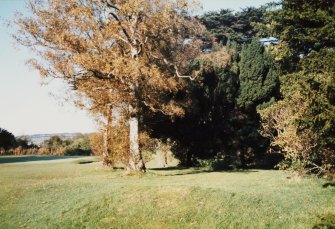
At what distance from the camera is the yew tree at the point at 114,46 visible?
20.6m

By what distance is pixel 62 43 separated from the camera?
2062 cm

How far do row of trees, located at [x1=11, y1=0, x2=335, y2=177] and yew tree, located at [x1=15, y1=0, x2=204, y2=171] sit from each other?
6cm

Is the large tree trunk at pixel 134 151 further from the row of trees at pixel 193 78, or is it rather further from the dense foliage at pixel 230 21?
the dense foliage at pixel 230 21

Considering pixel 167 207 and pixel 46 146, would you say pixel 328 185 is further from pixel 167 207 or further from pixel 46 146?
pixel 46 146

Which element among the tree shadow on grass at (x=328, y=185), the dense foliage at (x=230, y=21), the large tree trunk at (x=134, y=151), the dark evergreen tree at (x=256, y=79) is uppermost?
the dense foliage at (x=230, y=21)

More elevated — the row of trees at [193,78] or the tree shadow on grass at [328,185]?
the row of trees at [193,78]

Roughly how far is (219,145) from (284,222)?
59.5 feet

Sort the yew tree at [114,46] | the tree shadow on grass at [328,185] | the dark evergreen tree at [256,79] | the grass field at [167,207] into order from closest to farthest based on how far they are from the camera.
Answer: the grass field at [167,207] < the tree shadow on grass at [328,185] < the yew tree at [114,46] < the dark evergreen tree at [256,79]

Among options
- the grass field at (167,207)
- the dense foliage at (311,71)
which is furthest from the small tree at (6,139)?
the dense foliage at (311,71)

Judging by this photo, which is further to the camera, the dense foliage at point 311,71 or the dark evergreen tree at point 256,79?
the dark evergreen tree at point 256,79

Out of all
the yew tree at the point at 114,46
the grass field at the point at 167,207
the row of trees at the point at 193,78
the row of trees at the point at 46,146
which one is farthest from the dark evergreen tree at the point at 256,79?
the row of trees at the point at 46,146

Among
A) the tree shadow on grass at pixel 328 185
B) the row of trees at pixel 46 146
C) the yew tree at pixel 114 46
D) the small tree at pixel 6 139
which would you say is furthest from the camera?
the row of trees at pixel 46 146

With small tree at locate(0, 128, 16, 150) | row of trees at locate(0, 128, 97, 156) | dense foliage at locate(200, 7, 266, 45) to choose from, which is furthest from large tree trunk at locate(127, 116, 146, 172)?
small tree at locate(0, 128, 16, 150)

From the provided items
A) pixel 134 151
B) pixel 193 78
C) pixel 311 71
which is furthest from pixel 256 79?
pixel 311 71
